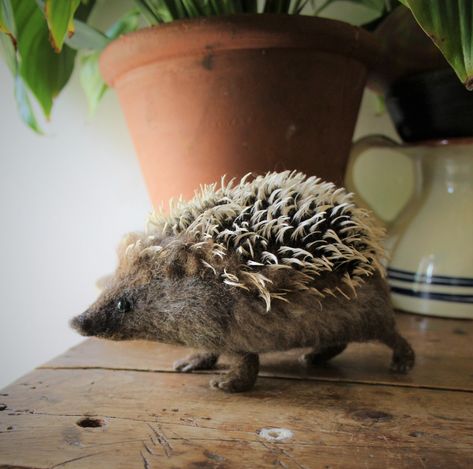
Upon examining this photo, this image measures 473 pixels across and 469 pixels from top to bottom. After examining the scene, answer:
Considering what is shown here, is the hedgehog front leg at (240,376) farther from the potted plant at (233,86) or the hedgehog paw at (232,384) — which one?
the potted plant at (233,86)

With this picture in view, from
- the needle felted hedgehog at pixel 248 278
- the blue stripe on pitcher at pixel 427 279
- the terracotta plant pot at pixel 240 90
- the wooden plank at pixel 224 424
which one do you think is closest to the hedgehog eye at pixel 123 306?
the needle felted hedgehog at pixel 248 278

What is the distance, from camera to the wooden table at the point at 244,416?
43 centimetres

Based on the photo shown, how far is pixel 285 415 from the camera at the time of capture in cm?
51

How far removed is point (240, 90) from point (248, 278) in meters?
0.33

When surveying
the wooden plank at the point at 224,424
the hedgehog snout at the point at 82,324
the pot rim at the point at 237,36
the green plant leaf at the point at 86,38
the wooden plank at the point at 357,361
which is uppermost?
the green plant leaf at the point at 86,38

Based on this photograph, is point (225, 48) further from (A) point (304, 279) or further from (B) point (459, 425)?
(B) point (459, 425)

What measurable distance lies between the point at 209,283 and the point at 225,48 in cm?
37

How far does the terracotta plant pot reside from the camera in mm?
700

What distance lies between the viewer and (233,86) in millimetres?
720

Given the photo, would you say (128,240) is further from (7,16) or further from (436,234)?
(436,234)

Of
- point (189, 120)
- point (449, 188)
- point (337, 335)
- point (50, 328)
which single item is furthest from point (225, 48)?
point (50, 328)

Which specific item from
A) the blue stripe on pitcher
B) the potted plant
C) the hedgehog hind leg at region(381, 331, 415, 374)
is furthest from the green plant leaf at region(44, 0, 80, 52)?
the blue stripe on pitcher

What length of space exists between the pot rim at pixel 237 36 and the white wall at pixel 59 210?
505mm

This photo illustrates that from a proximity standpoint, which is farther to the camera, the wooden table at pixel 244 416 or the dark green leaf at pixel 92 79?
the dark green leaf at pixel 92 79
